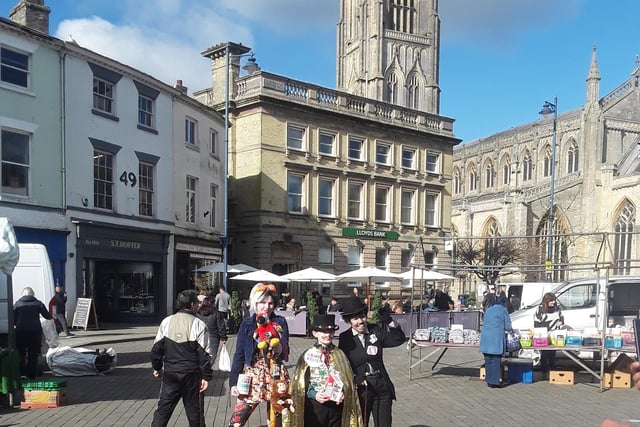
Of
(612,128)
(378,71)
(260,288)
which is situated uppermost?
(378,71)

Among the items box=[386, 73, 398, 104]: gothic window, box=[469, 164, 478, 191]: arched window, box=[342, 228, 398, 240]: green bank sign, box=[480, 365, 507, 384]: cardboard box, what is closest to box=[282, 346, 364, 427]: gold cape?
box=[480, 365, 507, 384]: cardboard box

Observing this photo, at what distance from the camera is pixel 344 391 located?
5.23 m

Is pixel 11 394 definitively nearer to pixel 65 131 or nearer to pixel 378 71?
pixel 65 131

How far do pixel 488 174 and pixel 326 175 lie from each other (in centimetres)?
4230

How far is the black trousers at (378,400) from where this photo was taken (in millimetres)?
6256

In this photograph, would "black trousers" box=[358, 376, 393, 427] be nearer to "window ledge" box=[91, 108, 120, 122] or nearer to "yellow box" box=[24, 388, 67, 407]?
"yellow box" box=[24, 388, 67, 407]

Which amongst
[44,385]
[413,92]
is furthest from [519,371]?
[413,92]

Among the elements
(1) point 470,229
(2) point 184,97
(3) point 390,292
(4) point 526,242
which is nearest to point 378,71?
(1) point 470,229

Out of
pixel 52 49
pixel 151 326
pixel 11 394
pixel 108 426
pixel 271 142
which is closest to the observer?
pixel 108 426

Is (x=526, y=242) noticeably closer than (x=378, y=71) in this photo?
Yes

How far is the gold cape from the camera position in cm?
525

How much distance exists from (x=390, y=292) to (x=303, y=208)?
8.04 metres

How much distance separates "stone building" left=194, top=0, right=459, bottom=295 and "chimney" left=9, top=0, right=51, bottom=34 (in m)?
11.3

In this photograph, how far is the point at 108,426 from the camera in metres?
7.84
